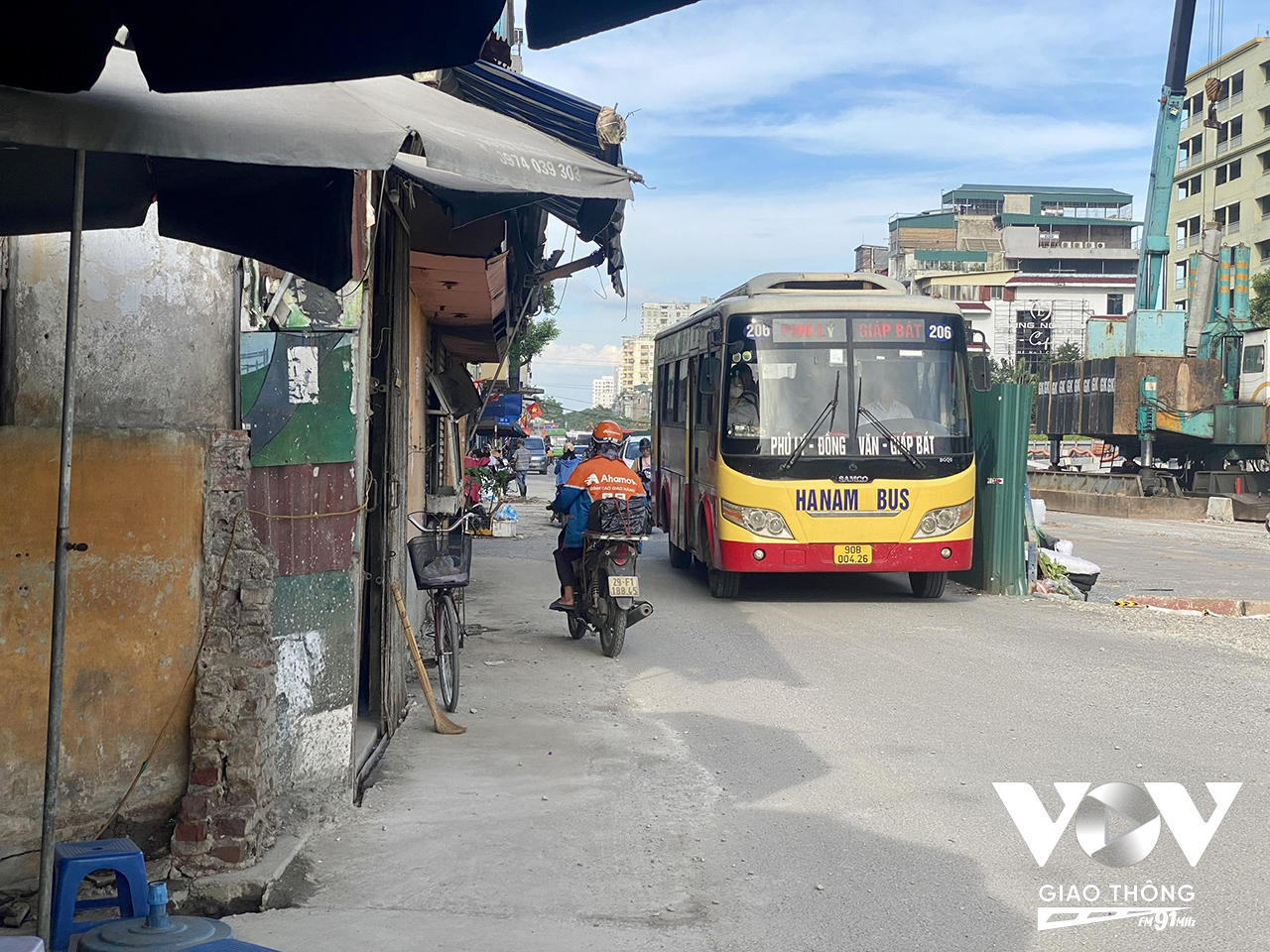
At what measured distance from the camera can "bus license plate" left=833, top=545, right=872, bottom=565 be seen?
40.1 feet

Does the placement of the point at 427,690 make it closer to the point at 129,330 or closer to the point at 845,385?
the point at 129,330

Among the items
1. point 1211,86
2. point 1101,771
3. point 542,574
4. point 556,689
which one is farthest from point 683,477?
point 1211,86

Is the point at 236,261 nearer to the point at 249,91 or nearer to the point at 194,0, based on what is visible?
the point at 249,91

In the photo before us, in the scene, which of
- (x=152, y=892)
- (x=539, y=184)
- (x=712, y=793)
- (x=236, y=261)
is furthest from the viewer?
(x=712, y=793)

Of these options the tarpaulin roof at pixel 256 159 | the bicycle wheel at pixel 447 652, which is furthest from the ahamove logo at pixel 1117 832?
the bicycle wheel at pixel 447 652

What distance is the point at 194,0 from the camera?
9.70 feet

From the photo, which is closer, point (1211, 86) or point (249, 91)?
point (249, 91)

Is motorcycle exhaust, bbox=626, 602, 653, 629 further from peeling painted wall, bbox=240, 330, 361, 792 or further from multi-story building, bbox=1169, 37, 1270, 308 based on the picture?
multi-story building, bbox=1169, 37, 1270, 308

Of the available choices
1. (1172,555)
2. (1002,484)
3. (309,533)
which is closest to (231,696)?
(309,533)

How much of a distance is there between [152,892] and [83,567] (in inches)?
61.0

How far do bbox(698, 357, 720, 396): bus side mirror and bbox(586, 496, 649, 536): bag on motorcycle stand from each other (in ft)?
9.67

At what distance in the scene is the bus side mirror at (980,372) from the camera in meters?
12.5

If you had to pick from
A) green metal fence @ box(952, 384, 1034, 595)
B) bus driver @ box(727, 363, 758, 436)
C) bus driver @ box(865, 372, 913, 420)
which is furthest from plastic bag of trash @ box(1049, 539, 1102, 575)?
bus driver @ box(727, 363, 758, 436)

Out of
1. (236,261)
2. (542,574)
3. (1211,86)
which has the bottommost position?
(542,574)
